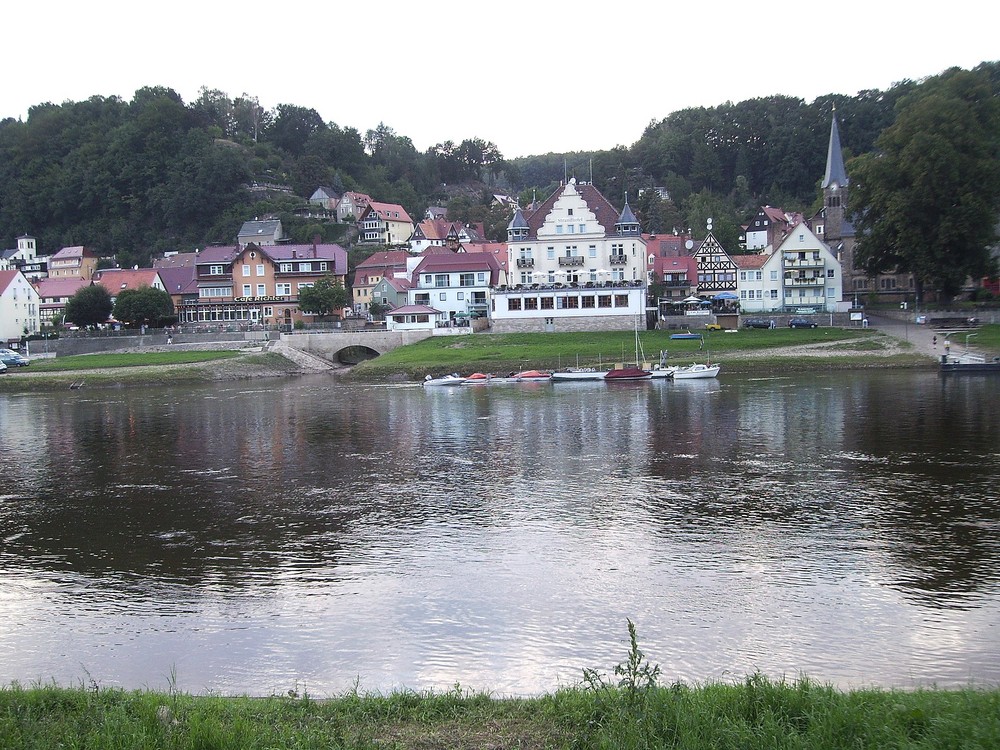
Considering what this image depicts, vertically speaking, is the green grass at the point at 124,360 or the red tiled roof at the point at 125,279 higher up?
the red tiled roof at the point at 125,279

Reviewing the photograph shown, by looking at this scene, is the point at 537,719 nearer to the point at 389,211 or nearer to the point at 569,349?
the point at 569,349

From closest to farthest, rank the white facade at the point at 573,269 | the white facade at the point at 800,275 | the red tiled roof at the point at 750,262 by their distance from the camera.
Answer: the white facade at the point at 573,269 → the white facade at the point at 800,275 → the red tiled roof at the point at 750,262

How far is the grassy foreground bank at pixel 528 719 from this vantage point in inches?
352

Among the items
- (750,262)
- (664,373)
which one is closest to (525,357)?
(664,373)

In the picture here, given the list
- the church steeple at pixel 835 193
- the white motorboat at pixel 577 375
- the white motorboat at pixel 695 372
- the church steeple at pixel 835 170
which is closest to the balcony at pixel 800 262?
the church steeple at pixel 835 193

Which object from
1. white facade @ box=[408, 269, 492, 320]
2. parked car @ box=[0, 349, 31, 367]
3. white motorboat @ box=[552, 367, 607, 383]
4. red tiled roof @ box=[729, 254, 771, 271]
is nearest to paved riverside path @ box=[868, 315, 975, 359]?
red tiled roof @ box=[729, 254, 771, 271]

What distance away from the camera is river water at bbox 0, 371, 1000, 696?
43.6ft

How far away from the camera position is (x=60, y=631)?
15039 mm

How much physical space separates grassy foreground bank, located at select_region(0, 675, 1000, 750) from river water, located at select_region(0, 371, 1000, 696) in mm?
1542

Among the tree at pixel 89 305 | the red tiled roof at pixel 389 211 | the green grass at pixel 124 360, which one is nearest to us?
the green grass at pixel 124 360

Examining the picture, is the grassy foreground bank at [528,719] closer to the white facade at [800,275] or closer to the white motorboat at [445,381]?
the white motorboat at [445,381]

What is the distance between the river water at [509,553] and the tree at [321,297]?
51066 mm

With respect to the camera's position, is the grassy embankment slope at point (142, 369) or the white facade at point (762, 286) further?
the white facade at point (762, 286)

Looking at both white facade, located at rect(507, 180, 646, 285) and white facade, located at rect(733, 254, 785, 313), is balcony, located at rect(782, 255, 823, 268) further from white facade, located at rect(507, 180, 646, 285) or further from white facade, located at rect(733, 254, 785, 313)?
white facade, located at rect(507, 180, 646, 285)
